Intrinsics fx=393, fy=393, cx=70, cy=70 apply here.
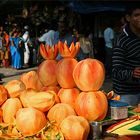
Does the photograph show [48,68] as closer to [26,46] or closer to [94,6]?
[26,46]

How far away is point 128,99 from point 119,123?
3.35 feet

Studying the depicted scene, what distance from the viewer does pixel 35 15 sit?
19.9 meters

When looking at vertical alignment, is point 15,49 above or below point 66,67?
below

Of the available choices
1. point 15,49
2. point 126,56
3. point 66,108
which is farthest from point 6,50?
point 66,108

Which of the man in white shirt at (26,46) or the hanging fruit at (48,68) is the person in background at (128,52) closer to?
the hanging fruit at (48,68)

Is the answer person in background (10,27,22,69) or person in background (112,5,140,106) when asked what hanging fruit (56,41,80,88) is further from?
person in background (10,27,22,69)

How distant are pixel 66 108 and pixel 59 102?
16 cm

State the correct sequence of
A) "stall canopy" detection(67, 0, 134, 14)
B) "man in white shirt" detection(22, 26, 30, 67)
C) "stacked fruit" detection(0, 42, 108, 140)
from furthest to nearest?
"stall canopy" detection(67, 0, 134, 14), "man in white shirt" detection(22, 26, 30, 67), "stacked fruit" detection(0, 42, 108, 140)

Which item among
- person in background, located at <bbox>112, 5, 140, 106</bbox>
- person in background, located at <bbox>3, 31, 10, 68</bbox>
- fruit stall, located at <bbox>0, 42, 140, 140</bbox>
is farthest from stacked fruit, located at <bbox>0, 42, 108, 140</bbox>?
person in background, located at <bbox>3, 31, 10, 68</bbox>

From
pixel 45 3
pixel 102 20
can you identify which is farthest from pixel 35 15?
pixel 102 20

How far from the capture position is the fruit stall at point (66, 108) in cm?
220

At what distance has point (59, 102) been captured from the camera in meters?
2.46

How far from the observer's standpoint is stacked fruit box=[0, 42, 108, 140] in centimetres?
220

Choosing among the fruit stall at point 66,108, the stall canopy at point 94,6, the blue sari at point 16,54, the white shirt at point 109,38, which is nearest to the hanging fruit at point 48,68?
the fruit stall at point 66,108
